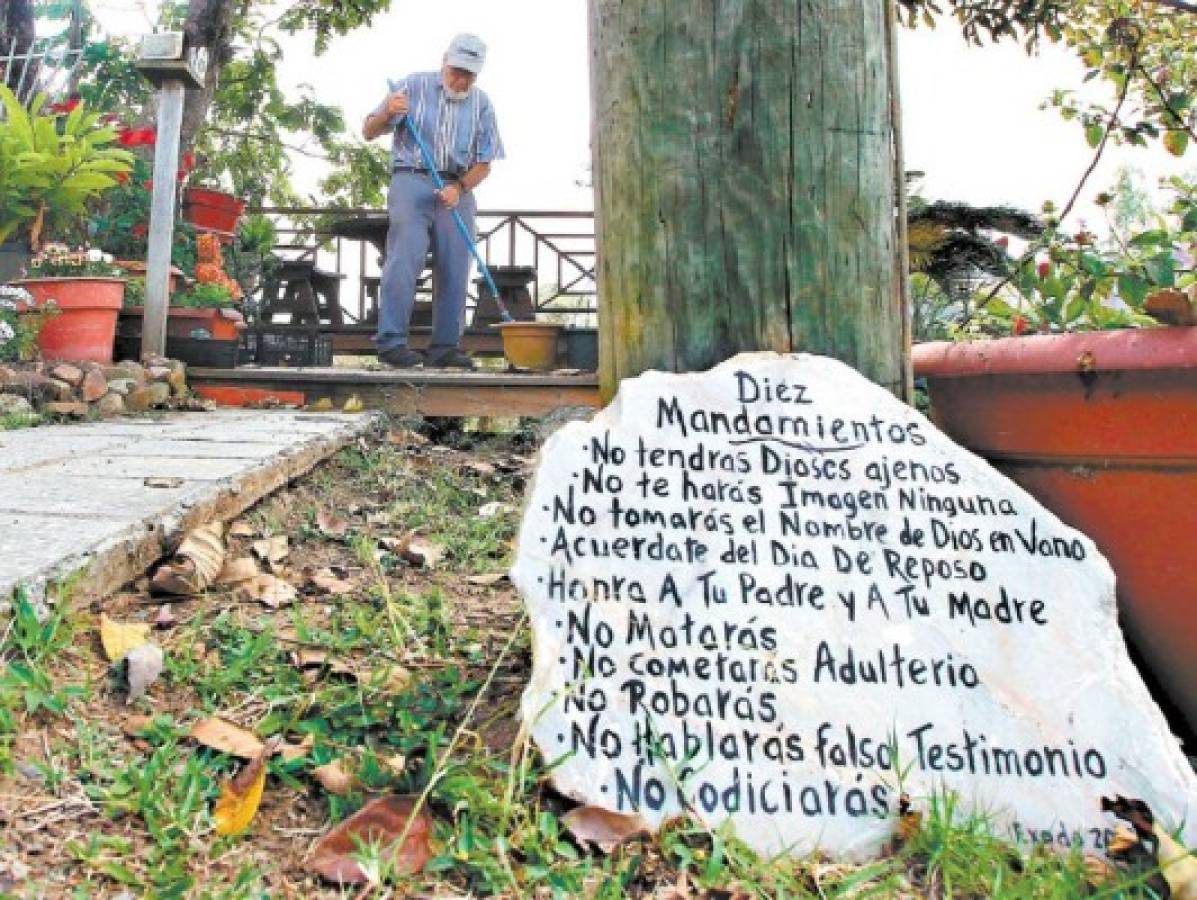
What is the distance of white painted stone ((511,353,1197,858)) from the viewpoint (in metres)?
1.30

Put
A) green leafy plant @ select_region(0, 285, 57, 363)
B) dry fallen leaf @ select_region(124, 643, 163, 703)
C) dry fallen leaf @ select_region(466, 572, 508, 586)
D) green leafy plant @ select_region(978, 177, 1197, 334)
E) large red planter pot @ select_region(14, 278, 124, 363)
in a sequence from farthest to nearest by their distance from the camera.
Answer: large red planter pot @ select_region(14, 278, 124, 363) < green leafy plant @ select_region(0, 285, 57, 363) < dry fallen leaf @ select_region(466, 572, 508, 586) < green leafy plant @ select_region(978, 177, 1197, 334) < dry fallen leaf @ select_region(124, 643, 163, 703)

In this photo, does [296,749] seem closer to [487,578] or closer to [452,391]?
[487,578]

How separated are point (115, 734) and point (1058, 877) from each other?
1.19m

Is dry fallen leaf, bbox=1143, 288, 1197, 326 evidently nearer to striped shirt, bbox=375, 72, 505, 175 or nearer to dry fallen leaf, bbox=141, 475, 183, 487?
dry fallen leaf, bbox=141, 475, 183, 487

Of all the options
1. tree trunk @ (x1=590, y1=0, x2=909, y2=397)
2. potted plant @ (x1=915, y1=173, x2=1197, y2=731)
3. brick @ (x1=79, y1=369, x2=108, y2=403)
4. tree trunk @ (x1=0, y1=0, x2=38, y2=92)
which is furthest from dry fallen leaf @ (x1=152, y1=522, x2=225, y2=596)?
tree trunk @ (x1=0, y1=0, x2=38, y2=92)

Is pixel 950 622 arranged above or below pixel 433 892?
above

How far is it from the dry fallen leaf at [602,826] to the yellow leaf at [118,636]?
2.49ft

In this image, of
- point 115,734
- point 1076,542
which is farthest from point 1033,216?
point 115,734

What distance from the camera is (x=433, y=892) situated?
1.11 m

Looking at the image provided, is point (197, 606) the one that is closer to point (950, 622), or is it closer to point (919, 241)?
point (950, 622)

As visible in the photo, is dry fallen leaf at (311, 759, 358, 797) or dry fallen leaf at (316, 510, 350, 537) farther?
dry fallen leaf at (316, 510, 350, 537)

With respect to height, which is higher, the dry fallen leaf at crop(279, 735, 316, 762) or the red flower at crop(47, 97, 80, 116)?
the red flower at crop(47, 97, 80, 116)

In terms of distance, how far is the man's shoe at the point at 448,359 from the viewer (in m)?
6.00

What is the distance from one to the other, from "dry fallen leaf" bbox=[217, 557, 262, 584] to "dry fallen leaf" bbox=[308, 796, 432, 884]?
2.95 feet
